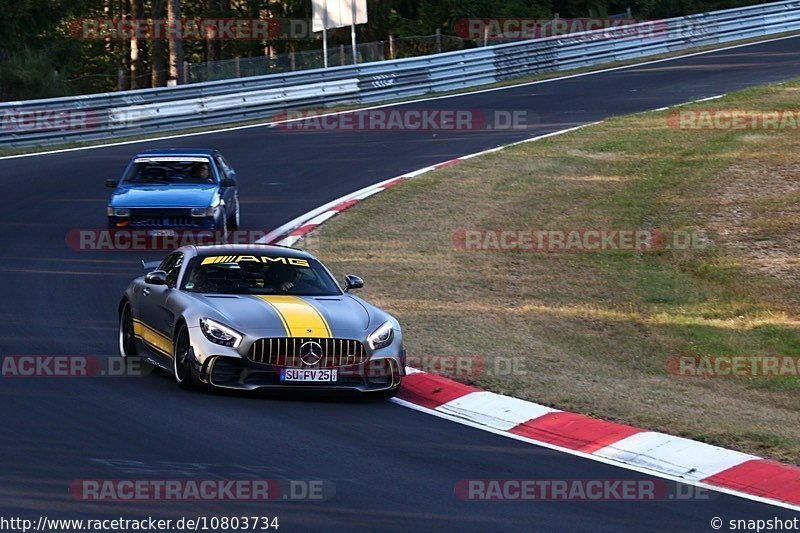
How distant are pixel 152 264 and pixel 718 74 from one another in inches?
1000

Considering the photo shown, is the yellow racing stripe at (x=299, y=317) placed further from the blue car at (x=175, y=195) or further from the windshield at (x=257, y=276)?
the blue car at (x=175, y=195)

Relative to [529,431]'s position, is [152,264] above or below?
above

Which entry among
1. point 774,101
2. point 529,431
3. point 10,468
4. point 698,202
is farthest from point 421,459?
point 774,101

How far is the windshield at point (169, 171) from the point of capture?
64.2ft

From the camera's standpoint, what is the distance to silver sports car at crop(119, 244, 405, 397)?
10680mm

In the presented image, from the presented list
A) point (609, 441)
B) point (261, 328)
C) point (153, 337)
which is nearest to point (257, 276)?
point (153, 337)

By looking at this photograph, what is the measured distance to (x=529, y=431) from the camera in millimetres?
9844

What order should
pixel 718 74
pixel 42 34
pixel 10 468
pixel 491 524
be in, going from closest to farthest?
pixel 491 524, pixel 10 468, pixel 718 74, pixel 42 34

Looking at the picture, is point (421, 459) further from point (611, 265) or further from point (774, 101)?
point (774, 101)

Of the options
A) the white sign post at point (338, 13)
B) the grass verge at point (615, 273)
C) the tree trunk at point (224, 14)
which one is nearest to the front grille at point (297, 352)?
the grass verge at point (615, 273)

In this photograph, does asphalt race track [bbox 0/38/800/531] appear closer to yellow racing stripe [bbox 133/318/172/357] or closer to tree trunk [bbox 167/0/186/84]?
yellow racing stripe [bbox 133/318/172/357]

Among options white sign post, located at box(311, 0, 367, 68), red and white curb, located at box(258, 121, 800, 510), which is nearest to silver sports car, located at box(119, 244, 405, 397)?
red and white curb, located at box(258, 121, 800, 510)

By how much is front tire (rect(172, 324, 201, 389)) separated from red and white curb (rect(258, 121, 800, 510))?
174 cm

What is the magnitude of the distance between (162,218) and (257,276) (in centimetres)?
694
